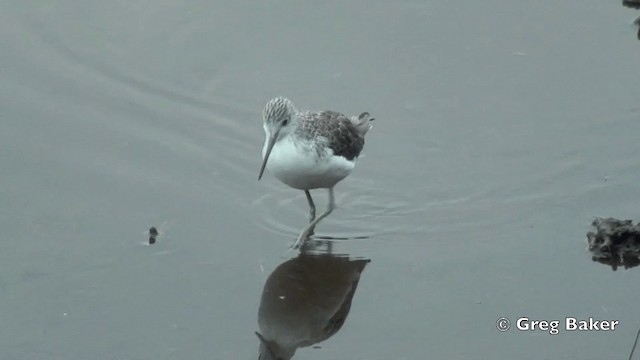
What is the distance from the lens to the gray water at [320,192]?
→ 346 inches

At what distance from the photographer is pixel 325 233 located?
10.2m

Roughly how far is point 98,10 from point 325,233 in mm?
4916

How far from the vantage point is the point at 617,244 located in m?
9.46

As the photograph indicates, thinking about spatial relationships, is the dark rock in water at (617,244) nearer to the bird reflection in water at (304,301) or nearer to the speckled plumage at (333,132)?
the bird reflection in water at (304,301)

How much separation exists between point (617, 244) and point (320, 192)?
2881 millimetres

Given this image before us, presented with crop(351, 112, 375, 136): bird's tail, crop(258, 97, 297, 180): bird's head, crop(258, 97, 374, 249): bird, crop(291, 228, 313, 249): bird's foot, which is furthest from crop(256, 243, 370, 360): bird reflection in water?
crop(351, 112, 375, 136): bird's tail

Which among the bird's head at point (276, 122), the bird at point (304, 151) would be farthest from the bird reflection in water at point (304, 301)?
the bird's head at point (276, 122)

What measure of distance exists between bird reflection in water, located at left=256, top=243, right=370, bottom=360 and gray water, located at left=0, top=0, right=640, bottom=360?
0.35ft

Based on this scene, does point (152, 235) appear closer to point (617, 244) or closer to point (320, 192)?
point (320, 192)

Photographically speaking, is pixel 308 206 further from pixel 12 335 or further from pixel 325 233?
pixel 12 335

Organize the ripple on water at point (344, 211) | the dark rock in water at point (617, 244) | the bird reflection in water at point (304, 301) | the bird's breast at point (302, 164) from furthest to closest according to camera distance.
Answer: the ripple on water at point (344, 211)
the bird's breast at point (302, 164)
the dark rock in water at point (617, 244)
the bird reflection in water at point (304, 301)

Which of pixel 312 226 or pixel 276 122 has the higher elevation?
pixel 276 122

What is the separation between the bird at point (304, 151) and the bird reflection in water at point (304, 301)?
14.6 inches

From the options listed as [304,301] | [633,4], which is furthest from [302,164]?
[633,4]
